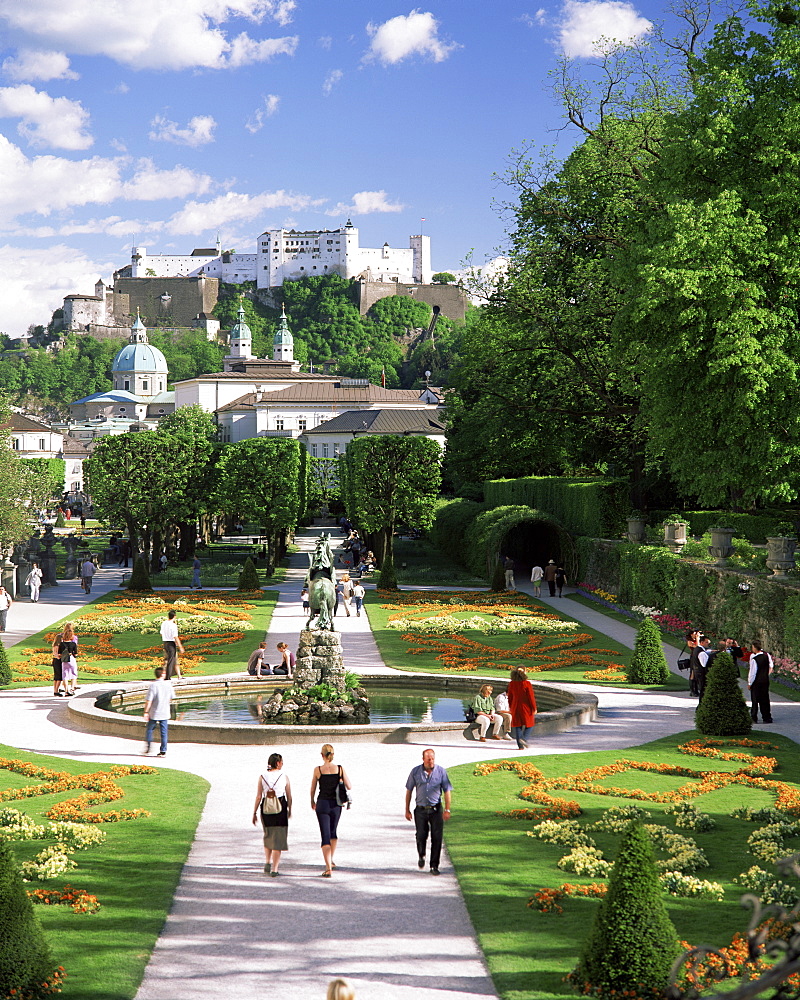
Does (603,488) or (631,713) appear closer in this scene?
(631,713)

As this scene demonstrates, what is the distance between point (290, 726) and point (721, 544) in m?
16.2

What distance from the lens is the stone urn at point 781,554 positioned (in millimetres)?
26141

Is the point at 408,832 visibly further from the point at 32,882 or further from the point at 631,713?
the point at 631,713

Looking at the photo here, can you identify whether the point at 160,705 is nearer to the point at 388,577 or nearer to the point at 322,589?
the point at 322,589

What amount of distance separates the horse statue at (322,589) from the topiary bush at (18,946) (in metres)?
12.9

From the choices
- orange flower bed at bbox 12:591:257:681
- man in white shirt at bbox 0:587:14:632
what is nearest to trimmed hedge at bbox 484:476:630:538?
orange flower bed at bbox 12:591:257:681

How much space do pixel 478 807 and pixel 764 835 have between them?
352cm

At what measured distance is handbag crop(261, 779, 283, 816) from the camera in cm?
1129

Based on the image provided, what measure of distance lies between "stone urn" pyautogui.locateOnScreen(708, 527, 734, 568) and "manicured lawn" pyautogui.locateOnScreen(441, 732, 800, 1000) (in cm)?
1267

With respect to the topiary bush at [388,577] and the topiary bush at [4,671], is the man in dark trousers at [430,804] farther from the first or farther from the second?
the topiary bush at [388,577]

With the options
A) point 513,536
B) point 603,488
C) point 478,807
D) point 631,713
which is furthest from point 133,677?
point 513,536

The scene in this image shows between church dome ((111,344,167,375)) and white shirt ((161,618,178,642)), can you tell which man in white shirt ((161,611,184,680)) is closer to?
white shirt ((161,618,178,642))

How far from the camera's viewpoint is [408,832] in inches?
512

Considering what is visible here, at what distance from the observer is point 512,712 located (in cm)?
1775
